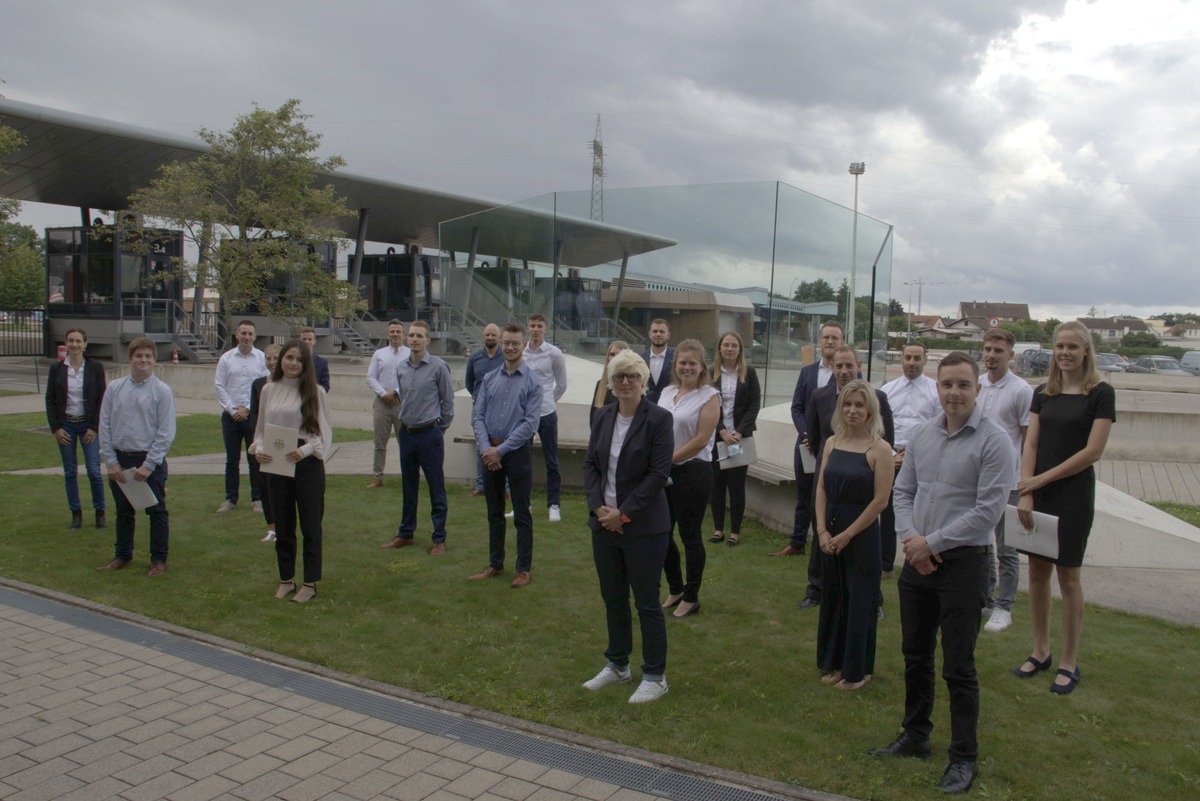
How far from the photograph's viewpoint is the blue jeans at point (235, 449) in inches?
335

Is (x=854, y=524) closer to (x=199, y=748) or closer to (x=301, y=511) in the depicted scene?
(x=199, y=748)

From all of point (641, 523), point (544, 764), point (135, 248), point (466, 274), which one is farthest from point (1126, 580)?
point (135, 248)

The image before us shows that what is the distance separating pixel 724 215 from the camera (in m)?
10.1

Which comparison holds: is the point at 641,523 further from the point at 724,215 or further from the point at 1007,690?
the point at 724,215

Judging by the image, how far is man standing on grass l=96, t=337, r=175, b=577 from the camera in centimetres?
651

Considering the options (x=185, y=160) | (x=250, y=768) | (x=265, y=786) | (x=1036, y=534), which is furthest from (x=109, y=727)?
(x=185, y=160)

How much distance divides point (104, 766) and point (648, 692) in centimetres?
240

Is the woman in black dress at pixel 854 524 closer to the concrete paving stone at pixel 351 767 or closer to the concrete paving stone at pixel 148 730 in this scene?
the concrete paving stone at pixel 351 767

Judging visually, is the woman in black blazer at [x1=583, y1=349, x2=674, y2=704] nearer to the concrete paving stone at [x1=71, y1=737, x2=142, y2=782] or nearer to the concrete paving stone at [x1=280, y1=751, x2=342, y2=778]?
the concrete paving stone at [x1=280, y1=751, x2=342, y2=778]

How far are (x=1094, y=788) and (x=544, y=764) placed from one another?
2.22m

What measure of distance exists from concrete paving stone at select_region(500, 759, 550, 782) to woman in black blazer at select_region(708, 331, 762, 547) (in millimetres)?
3684

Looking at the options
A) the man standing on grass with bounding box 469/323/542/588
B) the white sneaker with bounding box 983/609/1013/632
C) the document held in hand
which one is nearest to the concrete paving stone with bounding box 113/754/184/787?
the document held in hand

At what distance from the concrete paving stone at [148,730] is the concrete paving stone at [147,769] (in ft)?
0.80

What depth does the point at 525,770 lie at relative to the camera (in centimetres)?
374
